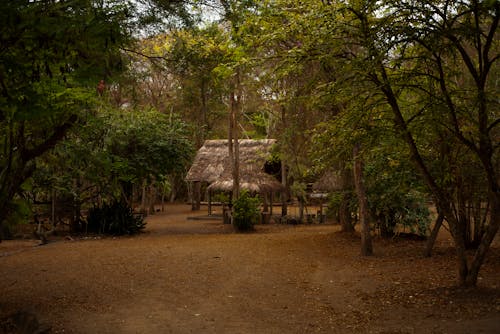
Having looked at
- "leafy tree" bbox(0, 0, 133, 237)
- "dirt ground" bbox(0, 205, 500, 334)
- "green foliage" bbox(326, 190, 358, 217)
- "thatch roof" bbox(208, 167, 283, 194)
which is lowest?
"dirt ground" bbox(0, 205, 500, 334)

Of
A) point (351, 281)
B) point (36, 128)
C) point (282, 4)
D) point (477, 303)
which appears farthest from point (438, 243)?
point (36, 128)

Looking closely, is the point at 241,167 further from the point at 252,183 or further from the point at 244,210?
the point at 244,210

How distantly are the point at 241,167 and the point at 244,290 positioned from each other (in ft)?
48.7

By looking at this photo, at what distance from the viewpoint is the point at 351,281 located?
8.77m

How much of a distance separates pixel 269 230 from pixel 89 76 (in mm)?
14414

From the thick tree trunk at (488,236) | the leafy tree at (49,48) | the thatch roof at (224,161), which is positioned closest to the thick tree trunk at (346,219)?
the thatch roof at (224,161)

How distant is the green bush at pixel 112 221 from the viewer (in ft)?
55.0

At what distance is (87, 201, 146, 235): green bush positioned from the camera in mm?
16766

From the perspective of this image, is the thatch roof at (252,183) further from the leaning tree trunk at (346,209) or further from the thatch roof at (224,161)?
the leaning tree trunk at (346,209)

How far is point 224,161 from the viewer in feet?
79.7

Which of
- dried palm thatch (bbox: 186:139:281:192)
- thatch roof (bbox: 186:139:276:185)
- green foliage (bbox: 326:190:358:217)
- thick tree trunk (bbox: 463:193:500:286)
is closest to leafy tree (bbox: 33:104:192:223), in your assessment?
dried palm thatch (bbox: 186:139:281:192)

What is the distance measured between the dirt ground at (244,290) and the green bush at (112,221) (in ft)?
11.3

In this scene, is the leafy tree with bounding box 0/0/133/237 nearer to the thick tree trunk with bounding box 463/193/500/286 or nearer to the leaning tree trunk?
the thick tree trunk with bounding box 463/193/500/286

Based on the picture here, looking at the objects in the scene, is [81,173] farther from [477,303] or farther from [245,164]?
[477,303]
